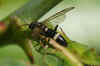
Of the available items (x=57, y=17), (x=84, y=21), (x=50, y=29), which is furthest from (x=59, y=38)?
(x=84, y=21)

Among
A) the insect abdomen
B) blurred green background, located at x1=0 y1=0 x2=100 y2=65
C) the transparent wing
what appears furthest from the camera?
blurred green background, located at x1=0 y1=0 x2=100 y2=65

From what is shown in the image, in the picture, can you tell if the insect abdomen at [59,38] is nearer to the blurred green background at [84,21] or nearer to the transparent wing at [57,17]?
the transparent wing at [57,17]

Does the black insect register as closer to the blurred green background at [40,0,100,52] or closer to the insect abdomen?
the insect abdomen

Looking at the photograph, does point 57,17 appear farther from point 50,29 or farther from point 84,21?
point 84,21

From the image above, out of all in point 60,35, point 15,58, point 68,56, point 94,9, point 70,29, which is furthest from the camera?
point 94,9

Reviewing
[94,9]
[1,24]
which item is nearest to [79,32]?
[94,9]

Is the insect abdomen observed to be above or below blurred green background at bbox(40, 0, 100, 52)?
below

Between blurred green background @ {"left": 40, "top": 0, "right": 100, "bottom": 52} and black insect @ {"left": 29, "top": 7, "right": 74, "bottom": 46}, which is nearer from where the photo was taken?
black insect @ {"left": 29, "top": 7, "right": 74, "bottom": 46}

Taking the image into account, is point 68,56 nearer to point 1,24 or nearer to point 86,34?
point 1,24

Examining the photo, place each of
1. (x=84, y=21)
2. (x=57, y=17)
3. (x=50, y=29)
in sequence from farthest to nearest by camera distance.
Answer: (x=84, y=21)
(x=57, y=17)
(x=50, y=29)

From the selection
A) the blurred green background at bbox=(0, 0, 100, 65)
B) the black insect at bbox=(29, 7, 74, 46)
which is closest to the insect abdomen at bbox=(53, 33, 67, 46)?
the black insect at bbox=(29, 7, 74, 46)

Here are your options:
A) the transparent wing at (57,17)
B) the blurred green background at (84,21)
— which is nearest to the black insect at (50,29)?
the transparent wing at (57,17)
